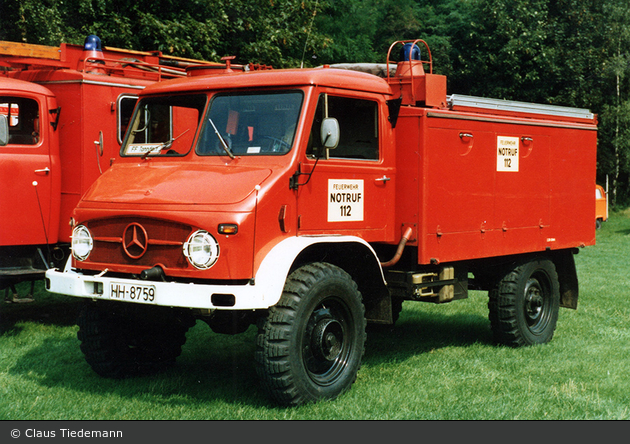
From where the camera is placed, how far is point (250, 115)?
254 inches

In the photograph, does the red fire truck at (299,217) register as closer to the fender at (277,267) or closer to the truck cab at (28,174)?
the fender at (277,267)

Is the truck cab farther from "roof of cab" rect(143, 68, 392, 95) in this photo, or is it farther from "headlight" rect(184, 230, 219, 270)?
"headlight" rect(184, 230, 219, 270)

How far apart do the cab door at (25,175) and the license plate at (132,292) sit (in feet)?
11.6

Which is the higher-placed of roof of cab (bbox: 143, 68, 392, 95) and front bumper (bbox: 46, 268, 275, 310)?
roof of cab (bbox: 143, 68, 392, 95)

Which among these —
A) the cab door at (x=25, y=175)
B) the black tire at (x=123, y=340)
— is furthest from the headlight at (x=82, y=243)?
the cab door at (x=25, y=175)

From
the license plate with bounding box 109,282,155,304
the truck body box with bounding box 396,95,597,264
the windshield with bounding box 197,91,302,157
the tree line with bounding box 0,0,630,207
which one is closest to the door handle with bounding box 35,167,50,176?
the windshield with bounding box 197,91,302,157

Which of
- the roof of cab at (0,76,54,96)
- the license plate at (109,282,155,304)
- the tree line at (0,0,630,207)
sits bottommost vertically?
the license plate at (109,282,155,304)

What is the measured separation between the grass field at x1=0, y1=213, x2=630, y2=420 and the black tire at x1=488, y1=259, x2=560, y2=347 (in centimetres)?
18

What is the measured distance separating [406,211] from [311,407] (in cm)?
211

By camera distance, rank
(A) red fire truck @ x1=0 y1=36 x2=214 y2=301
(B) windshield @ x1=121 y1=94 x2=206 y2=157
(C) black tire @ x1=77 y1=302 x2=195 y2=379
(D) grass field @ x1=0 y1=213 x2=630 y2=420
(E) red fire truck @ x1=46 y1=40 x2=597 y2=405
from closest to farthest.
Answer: (E) red fire truck @ x1=46 y1=40 x2=597 y2=405, (D) grass field @ x1=0 y1=213 x2=630 y2=420, (B) windshield @ x1=121 y1=94 x2=206 y2=157, (C) black tire @ x1=77 y1=302 x2=195 y2=379, (A) red fire truck @ x1=0 y1=36 x2=214 y2=301

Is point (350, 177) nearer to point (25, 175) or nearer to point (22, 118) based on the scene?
point (25, 175)

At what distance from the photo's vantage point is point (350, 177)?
22.0 feet

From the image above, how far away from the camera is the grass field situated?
6.05m

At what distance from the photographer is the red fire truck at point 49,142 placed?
8.98m
